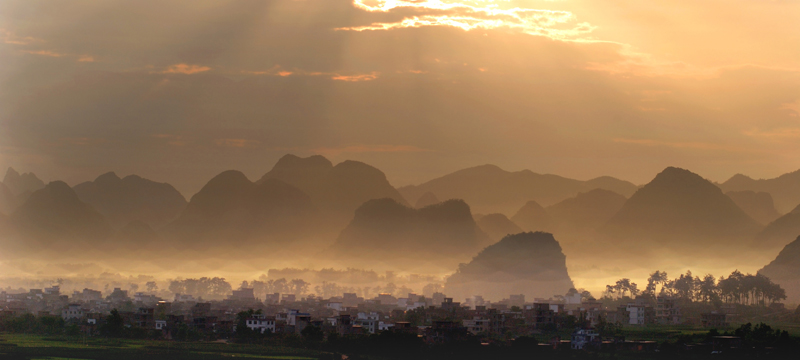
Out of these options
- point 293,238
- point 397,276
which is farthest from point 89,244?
point 397,276

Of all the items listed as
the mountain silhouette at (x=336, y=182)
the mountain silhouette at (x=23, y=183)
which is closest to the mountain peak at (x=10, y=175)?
the mountain silhouette at (x=23, y=183)

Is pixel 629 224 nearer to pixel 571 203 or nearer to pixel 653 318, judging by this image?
pixel 571 203

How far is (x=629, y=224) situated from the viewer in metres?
163

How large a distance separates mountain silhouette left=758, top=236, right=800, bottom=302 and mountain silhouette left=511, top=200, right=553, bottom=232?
226 ft

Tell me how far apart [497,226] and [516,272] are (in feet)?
172

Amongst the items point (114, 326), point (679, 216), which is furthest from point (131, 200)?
point (114, 326)

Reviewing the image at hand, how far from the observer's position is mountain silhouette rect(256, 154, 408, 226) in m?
188

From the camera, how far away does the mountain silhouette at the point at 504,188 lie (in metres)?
192

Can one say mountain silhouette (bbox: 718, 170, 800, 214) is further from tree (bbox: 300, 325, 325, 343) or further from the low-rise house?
tree (bbox: 300, 325, 325, 343)

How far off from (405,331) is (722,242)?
108 m

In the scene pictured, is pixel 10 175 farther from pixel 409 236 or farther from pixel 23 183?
pixel 409 236

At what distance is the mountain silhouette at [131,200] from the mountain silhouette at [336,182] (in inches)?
782

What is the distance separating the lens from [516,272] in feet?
381

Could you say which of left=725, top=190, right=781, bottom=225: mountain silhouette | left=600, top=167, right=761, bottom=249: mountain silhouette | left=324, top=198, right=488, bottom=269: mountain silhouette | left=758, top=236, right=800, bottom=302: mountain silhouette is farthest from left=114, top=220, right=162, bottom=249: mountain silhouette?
left=758, top=236, right=800, bottom=302: mountain silhouette
